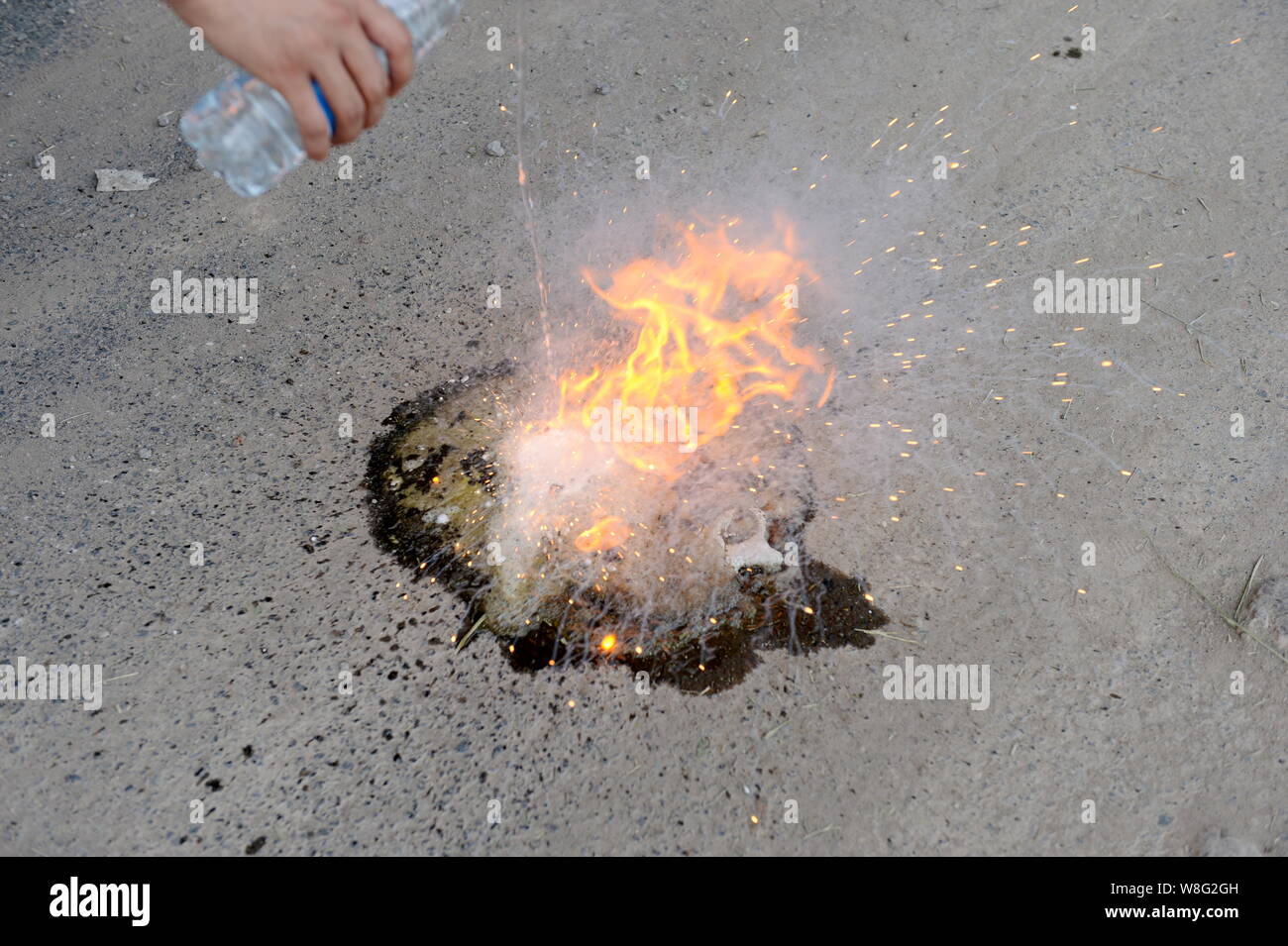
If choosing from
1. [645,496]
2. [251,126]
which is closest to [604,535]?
[645,496]

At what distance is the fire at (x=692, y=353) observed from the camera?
3303 mm

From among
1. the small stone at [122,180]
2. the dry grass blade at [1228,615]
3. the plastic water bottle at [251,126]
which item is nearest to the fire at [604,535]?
the plastic water bottle at [251,126]

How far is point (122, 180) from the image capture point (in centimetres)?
435

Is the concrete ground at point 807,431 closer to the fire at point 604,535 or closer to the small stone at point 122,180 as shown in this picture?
the small stone at point 122,180

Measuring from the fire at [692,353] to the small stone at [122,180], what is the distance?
2292 millimetres

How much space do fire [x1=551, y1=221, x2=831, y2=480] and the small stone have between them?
2.29m

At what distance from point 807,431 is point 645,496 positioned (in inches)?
26.3

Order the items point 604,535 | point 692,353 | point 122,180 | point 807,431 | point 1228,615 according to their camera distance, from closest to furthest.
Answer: point 1228,615 → point 604,535 → point 807,431 → point 692,353 → point 122,180

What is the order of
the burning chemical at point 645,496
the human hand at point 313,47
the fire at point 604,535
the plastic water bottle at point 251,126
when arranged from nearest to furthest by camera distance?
the human hand at point 313,47
the plastic water bottle at point 251,126
the burning chemical at point 645,496
the fire at point 604,535

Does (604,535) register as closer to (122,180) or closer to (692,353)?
(692,353)

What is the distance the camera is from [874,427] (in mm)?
3287

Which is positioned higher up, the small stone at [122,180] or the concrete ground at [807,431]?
the small stone at [122,180]

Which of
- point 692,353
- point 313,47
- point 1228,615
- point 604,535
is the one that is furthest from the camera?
point 692,353

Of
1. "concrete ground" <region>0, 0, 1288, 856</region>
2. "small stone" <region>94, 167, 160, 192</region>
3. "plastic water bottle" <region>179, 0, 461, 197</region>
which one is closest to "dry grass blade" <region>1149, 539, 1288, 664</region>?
"concrete ground" <region>0, 0, 1288, 856</region>
